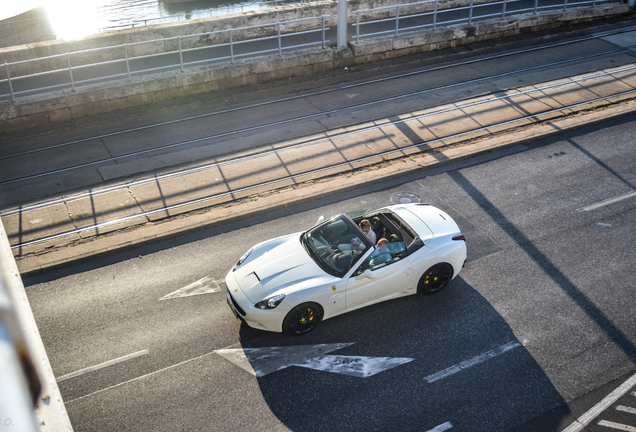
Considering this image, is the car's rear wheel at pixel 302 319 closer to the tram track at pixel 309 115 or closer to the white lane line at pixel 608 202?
the white lane line at pixel 608 202

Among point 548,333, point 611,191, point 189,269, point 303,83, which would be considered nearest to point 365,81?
point 303,83

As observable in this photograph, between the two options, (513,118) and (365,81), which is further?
(365,81)

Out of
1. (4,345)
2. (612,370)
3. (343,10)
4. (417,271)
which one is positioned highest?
(4,345)

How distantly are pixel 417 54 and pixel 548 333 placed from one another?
46.7 feet

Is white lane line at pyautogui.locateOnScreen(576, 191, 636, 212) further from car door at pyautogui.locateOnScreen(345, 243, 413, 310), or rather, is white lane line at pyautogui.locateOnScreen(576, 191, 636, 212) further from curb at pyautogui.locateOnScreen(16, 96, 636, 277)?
car door at pyautogui.locateOnScreen(345, 243, 413, 310)

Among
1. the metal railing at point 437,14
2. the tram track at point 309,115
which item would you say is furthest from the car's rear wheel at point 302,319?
the metal railing at point 437,14

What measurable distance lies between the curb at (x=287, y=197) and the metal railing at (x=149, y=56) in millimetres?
6557

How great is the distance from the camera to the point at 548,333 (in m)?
8.69

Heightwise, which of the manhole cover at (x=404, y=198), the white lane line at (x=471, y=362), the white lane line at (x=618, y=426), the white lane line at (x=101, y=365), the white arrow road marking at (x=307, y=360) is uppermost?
the manhole cover at (x=404, y=198)

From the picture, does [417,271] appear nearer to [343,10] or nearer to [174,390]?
[174,390]

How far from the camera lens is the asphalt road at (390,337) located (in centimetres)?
747

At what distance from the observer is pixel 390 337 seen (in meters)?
8.70

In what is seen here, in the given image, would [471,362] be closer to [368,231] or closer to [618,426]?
[618,426]

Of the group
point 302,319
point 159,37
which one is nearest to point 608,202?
point 302,319
